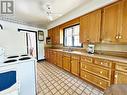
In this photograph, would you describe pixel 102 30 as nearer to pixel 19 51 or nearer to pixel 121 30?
pixel 121 30

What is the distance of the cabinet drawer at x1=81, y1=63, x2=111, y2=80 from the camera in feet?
6.82

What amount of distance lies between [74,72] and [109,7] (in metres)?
2.30

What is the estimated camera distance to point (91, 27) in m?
2.81

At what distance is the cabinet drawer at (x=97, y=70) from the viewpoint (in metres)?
2.08

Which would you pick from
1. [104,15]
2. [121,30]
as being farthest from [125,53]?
[104,15]

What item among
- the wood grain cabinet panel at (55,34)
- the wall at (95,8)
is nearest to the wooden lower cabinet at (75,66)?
the wall at (95,8)

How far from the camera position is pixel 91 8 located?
2.70m

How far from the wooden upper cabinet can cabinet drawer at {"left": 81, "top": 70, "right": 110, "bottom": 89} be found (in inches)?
41.2

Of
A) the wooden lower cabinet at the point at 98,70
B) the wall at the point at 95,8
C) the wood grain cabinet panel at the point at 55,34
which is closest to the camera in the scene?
the wooden lower cabinet at the point at 98,70

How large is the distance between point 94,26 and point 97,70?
4.30ft

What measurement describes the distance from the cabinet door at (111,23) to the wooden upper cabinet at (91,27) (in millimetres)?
186

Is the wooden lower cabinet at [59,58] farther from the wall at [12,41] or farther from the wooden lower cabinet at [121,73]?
the wooden lower cabinet at [121,73]

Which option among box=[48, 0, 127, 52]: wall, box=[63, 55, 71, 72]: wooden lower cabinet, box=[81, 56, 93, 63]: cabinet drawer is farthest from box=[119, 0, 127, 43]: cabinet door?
box=[63, 55, 71, 72]: wooden lower cabinet

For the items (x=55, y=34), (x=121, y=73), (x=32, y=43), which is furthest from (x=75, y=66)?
(x=32, y=43)
